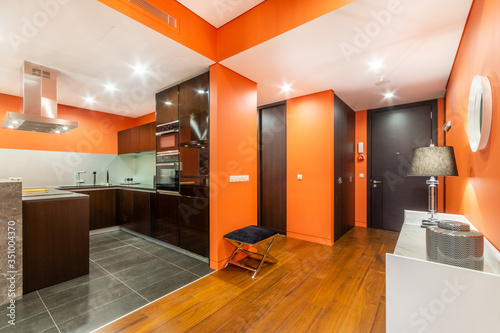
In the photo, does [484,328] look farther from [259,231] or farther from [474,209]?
[259,231]

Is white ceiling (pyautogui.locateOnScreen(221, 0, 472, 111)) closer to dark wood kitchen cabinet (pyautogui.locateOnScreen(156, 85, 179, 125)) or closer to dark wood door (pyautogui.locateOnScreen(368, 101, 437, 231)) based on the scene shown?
dark wood door (pyautogui.locateOnScreen(368, 101, 437, 231))

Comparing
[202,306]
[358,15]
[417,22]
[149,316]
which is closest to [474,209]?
[417,22]

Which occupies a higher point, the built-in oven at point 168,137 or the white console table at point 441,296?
the built-in oven at point 168,137

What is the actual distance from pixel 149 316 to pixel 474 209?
2.93 m

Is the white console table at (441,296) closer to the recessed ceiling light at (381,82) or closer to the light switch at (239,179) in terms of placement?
the light switch at (239,179)

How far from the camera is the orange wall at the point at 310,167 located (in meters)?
3.71

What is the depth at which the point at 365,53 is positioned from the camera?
8.29 feet

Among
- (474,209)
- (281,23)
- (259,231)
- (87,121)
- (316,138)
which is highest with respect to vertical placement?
(281,23)

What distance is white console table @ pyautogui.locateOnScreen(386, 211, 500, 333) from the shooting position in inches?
39.0

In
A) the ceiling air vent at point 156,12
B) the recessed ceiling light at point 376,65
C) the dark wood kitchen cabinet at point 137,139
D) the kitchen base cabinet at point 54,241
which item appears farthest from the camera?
the dark wood kitchen cabinet at point 137,139

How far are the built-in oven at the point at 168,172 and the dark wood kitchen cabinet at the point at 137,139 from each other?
97cm

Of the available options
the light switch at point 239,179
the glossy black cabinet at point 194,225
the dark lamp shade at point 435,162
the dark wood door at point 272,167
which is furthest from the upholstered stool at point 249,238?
the dark lamp shade at point 435,162

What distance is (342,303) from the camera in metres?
2.08

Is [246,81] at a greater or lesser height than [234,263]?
greater
